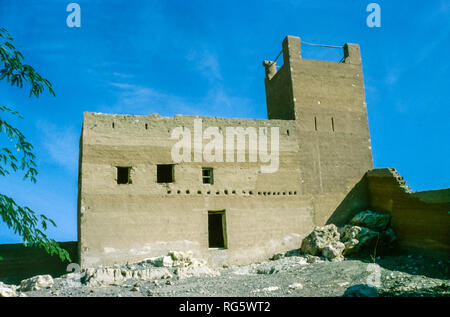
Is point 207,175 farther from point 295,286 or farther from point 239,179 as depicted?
point 295,286

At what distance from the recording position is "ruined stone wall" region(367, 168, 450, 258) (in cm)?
1282

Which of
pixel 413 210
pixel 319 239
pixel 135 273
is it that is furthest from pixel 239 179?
pixel 413 210

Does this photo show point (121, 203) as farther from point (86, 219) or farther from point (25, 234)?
point (25, 234)

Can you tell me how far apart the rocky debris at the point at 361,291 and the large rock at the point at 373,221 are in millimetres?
6356

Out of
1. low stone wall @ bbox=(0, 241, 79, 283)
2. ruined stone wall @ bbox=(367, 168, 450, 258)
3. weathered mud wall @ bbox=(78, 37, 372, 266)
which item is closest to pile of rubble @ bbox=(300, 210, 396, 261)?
ruined stone wall @ bbox=(367, 168, 450, 258)

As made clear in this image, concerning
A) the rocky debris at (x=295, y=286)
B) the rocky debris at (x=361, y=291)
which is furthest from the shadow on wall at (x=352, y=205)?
the rocky debris at (x=361, y=291)

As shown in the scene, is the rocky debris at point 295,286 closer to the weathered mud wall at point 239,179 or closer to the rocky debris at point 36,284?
the weathered mud wall at point 239,179

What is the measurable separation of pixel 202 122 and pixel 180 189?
2663 millimetres

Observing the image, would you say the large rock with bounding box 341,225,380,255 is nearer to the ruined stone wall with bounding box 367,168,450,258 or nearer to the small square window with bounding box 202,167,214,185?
the ruined stone wall with bounding box 367,168,450,258

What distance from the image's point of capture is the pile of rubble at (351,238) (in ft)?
45.0

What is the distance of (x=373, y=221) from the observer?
1489 centimetres

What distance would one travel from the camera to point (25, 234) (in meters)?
6.04

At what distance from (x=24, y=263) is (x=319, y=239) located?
10.4 m
